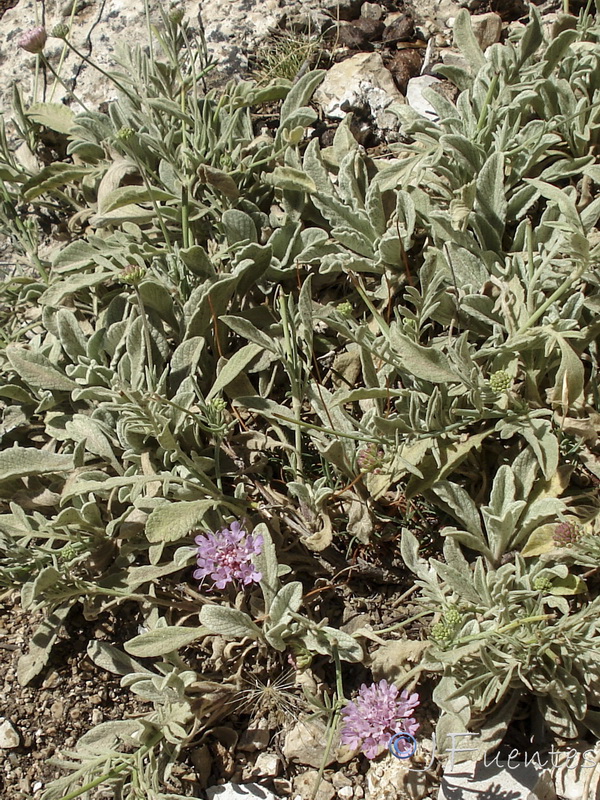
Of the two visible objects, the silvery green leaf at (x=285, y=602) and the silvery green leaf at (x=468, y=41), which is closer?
the silvery green leaf at (x=285, y=602)

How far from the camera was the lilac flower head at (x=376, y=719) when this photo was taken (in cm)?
216

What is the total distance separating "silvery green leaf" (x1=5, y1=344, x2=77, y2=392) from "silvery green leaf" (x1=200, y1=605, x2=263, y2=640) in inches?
42.6

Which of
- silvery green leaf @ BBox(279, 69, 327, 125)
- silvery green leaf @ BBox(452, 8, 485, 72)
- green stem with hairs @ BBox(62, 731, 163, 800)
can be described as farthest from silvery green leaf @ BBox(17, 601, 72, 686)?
silvery green leaf @ BBox(452, 8, 485, 72)

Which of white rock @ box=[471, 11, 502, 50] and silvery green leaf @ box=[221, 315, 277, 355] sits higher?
white rock @ box=[471, 11, 502, 50]

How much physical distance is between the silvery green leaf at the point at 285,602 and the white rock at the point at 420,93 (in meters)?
2.23

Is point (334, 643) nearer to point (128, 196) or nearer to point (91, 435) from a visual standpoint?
point (91, 435)

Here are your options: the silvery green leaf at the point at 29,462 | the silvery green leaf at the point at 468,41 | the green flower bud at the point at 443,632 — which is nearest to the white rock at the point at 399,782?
the green flower bud at the point at 443,632

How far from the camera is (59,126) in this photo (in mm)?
3527

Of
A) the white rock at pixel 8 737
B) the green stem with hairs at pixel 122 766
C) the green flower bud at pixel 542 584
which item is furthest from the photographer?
the white rock at pixel 8 737

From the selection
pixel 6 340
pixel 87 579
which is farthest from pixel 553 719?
pixel 6 340

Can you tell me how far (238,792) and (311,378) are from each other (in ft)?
4.89

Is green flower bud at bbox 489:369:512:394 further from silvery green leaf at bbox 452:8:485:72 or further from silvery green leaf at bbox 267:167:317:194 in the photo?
silvery green leaf at bbox 452:8:485:72

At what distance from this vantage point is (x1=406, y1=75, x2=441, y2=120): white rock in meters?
3.41

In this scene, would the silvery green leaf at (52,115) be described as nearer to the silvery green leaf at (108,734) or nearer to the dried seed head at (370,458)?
the dried seed head at (370,458)
